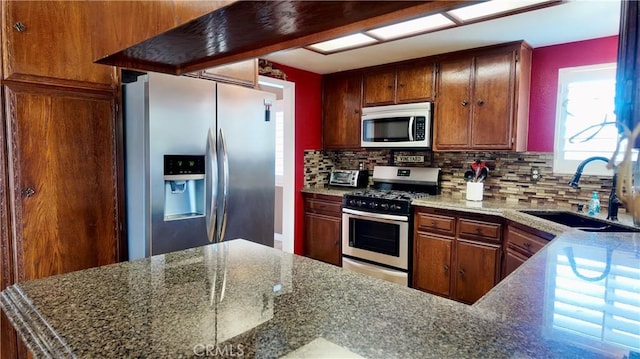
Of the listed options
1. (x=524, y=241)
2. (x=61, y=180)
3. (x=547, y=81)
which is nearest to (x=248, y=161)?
(x=61, y=180)

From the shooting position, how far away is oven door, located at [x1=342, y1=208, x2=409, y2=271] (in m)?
3.30

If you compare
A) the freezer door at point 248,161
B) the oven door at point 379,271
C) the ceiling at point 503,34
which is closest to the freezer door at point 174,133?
the freezer door at point 248,161

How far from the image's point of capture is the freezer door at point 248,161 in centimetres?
226

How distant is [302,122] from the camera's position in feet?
13.4

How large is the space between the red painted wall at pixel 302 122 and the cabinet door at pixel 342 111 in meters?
0.11

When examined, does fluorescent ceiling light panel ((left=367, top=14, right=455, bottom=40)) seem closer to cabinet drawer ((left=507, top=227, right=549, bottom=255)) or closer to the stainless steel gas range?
the stainless steel gas range

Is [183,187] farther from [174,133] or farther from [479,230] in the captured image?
[479,230]

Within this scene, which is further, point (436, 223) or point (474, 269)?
point (436, 223)

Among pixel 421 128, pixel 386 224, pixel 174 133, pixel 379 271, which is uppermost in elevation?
pixel 421 128

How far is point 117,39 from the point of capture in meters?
1.28

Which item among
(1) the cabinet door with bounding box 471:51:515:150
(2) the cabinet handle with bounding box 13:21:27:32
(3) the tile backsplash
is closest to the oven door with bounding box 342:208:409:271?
(3) the tile backsplash

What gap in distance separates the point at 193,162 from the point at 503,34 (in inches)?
95.1

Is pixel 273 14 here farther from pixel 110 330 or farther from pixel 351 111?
pixel 351 111

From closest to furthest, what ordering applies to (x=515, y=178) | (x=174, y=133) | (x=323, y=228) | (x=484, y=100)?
(x=174, y=133) → (x=484, y=100) → (x=515, y=178) → (x=323, y=228)
